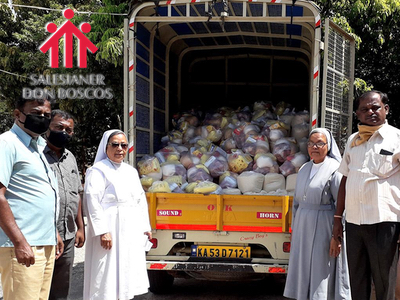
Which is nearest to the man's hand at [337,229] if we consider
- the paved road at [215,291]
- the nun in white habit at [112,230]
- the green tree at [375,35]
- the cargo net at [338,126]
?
the cargo net at [338,126]

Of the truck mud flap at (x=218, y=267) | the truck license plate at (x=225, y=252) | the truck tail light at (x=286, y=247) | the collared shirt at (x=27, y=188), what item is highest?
the collared shirt at (x=27, y=188)

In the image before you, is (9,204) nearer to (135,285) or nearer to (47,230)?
(47,230)

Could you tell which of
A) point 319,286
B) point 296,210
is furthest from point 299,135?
point 319,286

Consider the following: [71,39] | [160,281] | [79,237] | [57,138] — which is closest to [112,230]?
[79,237]

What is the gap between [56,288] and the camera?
11.7 feet

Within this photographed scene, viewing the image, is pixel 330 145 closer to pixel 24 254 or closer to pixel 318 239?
pixel 318 239

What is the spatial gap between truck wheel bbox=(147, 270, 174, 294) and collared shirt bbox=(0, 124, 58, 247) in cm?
235

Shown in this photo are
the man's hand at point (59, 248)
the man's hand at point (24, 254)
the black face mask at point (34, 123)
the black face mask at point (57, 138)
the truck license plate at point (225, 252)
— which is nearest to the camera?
the man's hand at point (24, 254)

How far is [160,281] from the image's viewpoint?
5094 mm

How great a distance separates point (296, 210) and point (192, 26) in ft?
9.93

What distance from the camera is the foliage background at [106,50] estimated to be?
7.91 meters

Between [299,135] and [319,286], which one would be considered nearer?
[319,286]

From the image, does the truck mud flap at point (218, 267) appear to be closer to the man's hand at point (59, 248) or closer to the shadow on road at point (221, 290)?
the shadow on road at point (221, 290)

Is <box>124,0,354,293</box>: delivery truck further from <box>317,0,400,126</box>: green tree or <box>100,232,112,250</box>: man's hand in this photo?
<box>317,0,400,126</box>: green tree
